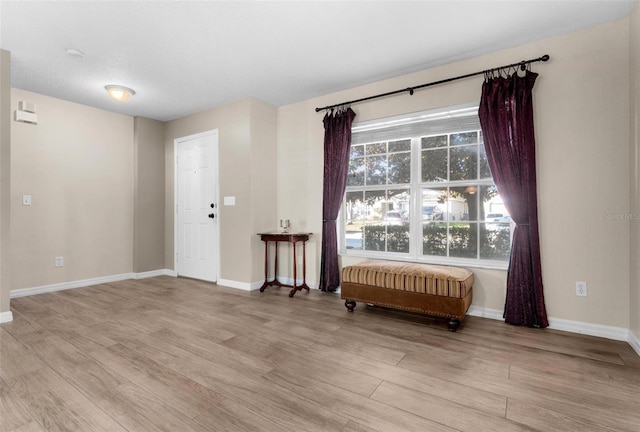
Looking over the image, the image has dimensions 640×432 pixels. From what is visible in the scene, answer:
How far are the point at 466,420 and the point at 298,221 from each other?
3149mm

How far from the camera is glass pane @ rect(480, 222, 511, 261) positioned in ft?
9.96

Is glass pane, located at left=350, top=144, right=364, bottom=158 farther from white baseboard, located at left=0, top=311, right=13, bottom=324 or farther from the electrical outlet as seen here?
white baseboard, located at left=0, top=311, right=13, bottom=324

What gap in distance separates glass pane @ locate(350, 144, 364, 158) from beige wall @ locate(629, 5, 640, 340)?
242 cm

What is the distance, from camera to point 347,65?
3.30m

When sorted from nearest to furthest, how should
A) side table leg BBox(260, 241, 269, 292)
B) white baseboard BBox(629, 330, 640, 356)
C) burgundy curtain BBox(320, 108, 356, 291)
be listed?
white baseboard BBox(629, 330, 640, 356) → burgundy curtain BBox(320, 108, 356, 291) → side table leg BBox(260, 241, 269, 292)

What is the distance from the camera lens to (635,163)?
238cm

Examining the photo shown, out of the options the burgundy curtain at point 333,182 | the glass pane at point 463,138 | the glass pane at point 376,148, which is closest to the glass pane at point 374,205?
the burgundy curtain at point 333,182

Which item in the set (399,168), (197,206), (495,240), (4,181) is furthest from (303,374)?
(197,206)

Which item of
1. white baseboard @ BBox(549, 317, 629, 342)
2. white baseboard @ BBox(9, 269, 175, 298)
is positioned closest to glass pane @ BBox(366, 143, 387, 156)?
Answer: white baseboard @ BBox(549, 317, 629, 342)

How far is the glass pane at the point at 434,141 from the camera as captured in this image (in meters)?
3.35

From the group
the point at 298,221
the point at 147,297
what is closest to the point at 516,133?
the point at 298,221

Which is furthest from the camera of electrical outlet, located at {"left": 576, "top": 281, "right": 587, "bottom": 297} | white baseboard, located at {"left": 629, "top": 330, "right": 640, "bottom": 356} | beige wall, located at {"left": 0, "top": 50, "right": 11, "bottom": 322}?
beige wall, located at {"left": 0, "top": 50, "right": 11, "bottom": 322}

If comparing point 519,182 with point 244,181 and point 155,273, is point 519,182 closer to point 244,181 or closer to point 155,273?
point 244,181

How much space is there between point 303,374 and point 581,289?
245cm
